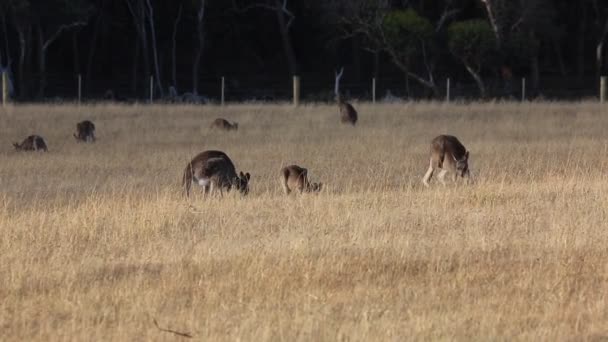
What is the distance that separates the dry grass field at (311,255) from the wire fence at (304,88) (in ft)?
82.2

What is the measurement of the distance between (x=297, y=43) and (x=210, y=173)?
38360 millimetres

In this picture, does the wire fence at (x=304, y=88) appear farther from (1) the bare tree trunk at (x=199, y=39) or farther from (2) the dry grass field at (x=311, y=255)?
(2) the dry grass field at (x=311, y=255)

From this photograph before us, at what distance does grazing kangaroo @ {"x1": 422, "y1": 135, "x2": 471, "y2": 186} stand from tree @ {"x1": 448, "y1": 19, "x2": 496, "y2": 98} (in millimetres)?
26423

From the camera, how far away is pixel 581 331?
7793 millimetres

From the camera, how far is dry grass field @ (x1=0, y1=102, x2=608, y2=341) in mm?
7902

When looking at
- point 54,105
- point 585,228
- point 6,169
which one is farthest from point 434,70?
point 585,228

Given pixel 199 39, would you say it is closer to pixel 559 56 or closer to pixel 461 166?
pixel 559 56

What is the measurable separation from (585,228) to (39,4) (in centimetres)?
3352

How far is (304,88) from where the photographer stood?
49000 mm

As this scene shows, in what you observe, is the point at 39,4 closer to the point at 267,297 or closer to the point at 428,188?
the point at 428,188

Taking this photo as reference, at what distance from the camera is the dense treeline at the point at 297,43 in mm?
43812

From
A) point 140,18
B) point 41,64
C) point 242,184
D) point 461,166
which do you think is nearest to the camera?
point 242,184

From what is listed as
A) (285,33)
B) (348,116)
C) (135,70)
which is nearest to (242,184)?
(348,116)

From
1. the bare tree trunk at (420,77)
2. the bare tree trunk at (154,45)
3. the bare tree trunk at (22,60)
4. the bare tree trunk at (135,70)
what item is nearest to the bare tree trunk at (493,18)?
the bare tree trunk at (420,77)
